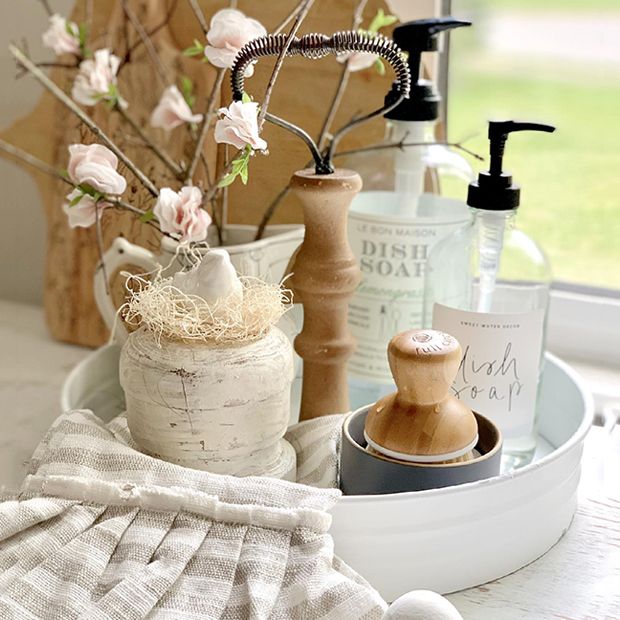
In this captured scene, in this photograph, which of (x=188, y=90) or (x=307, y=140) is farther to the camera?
(x=188, y=90)

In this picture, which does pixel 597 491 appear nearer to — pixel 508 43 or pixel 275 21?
pixel 275 21


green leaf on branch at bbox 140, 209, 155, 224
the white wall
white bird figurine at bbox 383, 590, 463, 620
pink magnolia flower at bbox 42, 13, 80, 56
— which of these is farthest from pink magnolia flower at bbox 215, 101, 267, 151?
the white wall

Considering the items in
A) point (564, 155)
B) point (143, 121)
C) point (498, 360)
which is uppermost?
point (143, 121)

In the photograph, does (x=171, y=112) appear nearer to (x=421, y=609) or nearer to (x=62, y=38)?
(x=62, y=38)

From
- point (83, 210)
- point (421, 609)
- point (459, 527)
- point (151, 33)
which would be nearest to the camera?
point (421, 609)

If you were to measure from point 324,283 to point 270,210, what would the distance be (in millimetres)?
101

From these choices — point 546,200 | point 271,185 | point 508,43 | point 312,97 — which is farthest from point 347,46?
point 508,43

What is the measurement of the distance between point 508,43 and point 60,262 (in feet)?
5.08

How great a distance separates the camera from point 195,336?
530mm

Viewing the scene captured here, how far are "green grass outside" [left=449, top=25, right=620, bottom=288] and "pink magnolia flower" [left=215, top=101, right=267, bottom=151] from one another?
1.19m

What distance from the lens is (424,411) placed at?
528mm

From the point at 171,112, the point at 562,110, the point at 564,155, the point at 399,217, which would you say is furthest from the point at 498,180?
the point at 562,110

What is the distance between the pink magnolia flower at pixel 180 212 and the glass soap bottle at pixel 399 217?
0.43ft

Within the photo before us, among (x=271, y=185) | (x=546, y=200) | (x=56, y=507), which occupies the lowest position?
(x=546, y=200)
